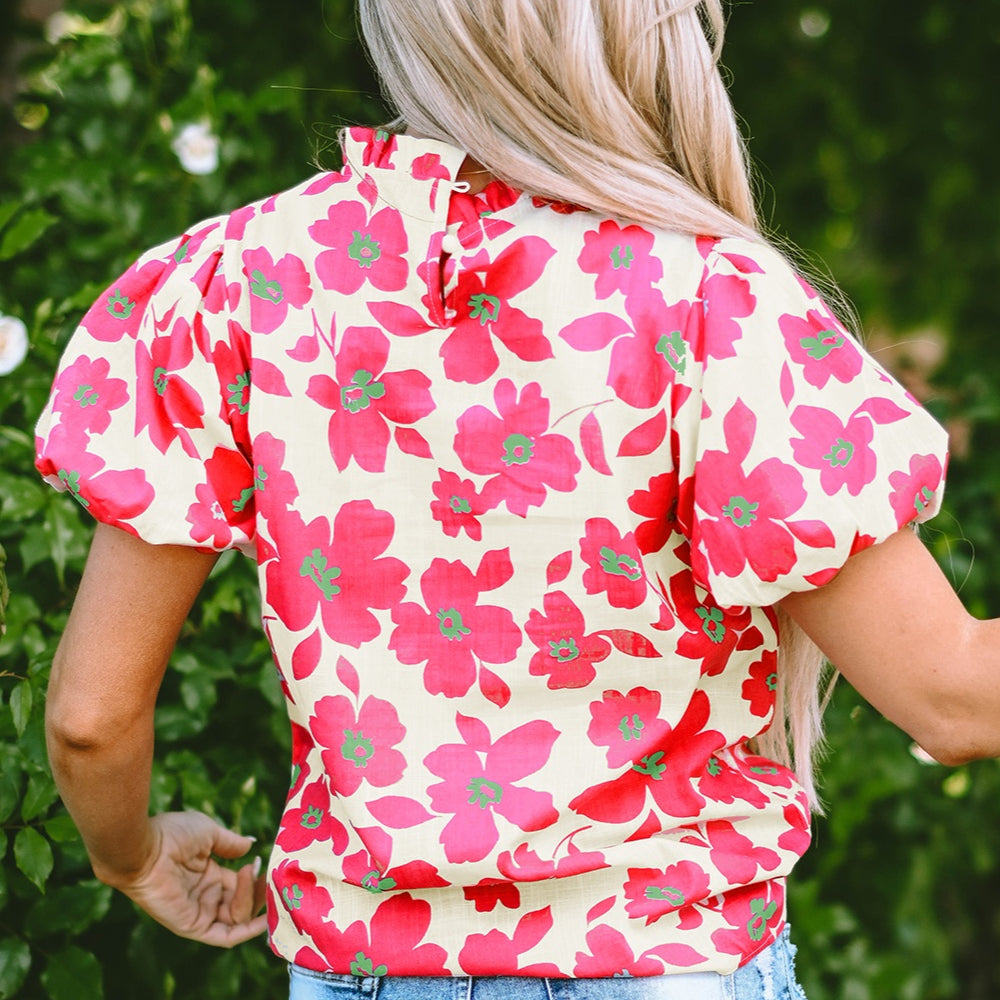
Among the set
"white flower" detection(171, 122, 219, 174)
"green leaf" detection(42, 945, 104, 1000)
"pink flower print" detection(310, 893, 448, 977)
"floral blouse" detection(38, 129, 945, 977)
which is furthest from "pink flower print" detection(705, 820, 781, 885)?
"white flower" detection(171, 122, 219, 174)

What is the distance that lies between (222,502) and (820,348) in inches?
19.4

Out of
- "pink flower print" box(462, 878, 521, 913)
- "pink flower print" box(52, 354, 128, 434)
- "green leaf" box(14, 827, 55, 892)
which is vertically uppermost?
"pink flower print" box(52, 354, 128, 434)

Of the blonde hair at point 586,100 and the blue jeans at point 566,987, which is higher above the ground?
the blonde hair at point 586,100

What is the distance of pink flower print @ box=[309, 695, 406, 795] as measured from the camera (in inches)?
40.6

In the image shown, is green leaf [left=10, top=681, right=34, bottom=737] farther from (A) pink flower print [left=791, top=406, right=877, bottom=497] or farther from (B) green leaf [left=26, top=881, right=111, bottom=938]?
(A) pink flower print [left=791, top=406, right=877, bottom=497]

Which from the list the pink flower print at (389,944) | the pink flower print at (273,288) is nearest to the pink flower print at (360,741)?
the pink flower print at (389,944)

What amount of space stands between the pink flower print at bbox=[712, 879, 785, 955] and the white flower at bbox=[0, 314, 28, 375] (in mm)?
1261

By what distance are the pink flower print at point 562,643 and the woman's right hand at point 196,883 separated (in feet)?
1.71

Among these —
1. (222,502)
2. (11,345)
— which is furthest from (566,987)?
(11,345)

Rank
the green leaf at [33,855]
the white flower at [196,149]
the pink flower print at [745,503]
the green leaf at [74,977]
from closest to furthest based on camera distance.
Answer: the pink flower print at [745,503] < the green leaf at [33,855] < the green leaf at [74,977] < the white flower at [196,149]

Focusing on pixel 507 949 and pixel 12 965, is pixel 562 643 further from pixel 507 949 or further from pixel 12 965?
pixel 12 965

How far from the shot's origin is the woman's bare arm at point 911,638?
0.96 m

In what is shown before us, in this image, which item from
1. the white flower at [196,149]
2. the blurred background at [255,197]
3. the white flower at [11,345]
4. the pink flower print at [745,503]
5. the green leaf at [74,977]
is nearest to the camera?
the pink flower print at [745,503]

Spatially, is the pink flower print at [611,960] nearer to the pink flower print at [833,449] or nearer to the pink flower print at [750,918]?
the pink flower print at [750,918]
